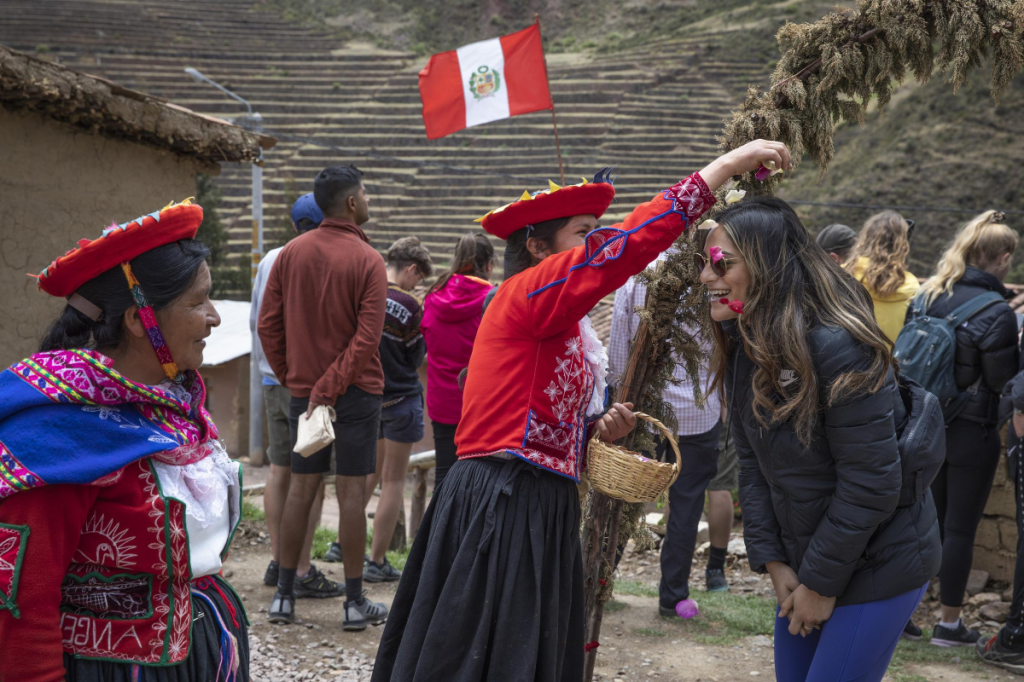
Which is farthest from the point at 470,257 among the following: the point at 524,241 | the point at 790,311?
the point at 790,311

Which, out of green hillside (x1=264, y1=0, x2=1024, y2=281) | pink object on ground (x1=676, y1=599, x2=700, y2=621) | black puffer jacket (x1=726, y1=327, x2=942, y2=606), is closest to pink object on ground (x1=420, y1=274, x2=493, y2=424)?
pink object on ground (x1=676, y1=599, x2=700, y2=621)

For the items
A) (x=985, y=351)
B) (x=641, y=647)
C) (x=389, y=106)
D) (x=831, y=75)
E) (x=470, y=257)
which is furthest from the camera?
(x=389, y=106)

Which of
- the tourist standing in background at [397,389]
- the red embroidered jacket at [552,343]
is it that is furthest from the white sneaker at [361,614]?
the red embroidered jacket at [552,343]

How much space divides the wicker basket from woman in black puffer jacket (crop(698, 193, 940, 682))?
0.30 metres

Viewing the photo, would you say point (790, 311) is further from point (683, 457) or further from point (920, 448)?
point (683, 457)

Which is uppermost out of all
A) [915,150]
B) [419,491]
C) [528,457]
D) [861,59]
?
[915,150]

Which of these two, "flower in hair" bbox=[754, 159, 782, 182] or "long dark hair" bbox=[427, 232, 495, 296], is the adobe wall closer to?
"long dark hair" bbox=[427, 232, 495, 296]

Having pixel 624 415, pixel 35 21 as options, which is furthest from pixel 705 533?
pixel 35 21

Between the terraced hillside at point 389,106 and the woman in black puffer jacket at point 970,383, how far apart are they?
49.3 feet

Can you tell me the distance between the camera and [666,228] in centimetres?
232

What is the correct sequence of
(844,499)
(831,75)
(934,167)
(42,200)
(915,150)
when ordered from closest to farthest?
1. (844,499)
2. (831,75)
3. (42,200)
4. (934,167)
5. (915,150)

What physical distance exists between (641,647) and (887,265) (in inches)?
103

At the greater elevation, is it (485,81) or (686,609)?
(485,81)

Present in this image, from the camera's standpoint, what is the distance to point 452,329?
17.6 feet
